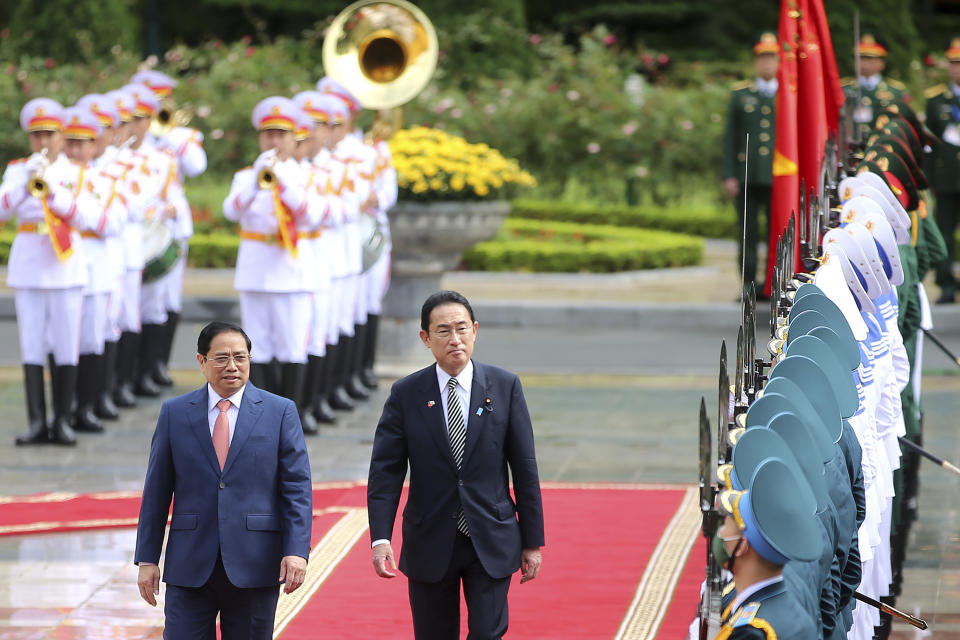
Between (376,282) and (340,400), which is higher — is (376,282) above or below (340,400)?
above

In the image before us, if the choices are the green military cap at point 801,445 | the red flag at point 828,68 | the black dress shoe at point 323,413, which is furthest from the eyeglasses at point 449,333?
the black dress shoe at point 323,413

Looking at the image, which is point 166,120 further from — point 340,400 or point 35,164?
point 35,164

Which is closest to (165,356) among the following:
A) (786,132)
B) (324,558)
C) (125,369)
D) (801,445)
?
(125,369)

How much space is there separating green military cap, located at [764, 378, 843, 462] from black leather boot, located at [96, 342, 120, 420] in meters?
6.53

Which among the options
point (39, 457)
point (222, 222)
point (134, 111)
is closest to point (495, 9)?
point (222, 222)

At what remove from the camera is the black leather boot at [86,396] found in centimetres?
999

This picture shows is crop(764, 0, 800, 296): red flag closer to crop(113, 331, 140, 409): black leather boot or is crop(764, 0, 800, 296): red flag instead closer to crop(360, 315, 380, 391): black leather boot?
crop(360, 315, 380, 391): black leather boot

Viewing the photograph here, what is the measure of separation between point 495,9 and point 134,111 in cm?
1685

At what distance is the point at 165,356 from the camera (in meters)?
11.5

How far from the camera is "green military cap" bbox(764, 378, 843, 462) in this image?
13.4 feet

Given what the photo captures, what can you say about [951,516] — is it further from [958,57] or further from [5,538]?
[958,57]

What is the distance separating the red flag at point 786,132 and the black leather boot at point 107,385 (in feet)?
13.9

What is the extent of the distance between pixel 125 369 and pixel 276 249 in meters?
1.97

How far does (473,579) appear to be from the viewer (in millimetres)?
5148
